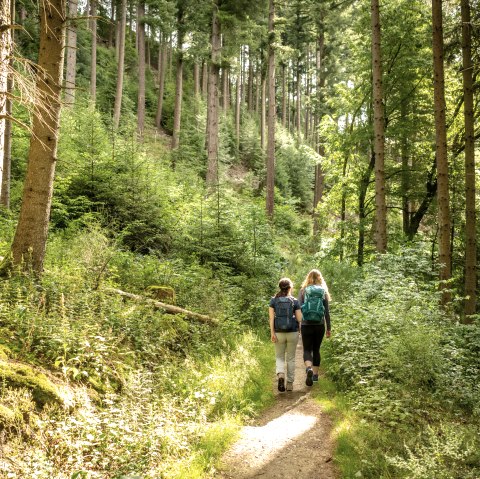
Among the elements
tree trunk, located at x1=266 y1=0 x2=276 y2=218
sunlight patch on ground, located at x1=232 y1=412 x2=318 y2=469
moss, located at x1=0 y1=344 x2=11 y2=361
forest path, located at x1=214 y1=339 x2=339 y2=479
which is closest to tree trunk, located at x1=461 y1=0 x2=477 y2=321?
forest path, located at x1=214 y1=339 x2=339 y2=479

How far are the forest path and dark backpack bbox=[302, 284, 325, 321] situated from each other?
1553 mm

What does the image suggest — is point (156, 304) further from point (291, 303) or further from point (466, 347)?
point (466, 347)

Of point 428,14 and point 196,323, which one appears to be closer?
point 196,323

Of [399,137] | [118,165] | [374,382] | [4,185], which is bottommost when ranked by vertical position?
[374,382]

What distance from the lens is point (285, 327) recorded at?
7266 mm

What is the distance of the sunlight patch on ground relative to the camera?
498cm

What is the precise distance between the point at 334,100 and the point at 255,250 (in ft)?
27.4

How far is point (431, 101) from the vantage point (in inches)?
569

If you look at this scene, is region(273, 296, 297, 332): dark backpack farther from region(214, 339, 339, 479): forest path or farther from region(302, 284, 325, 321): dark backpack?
region(214, 339, 339, 479): forest path

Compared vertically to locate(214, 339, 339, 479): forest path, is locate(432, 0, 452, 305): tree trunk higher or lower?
higher

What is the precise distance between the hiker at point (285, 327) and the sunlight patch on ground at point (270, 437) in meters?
1.11

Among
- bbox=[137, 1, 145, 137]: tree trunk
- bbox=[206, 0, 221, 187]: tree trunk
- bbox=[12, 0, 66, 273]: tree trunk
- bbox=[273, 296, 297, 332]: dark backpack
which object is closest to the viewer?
bbox=[12, 0, 66, 273]: tree trunk

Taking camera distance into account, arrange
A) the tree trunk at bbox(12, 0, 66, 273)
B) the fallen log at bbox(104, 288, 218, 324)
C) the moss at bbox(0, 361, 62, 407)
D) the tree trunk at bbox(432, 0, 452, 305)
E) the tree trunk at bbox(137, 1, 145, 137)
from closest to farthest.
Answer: the moss at bbox(0, 361, 62, 407) < the tree trunk at bbox(12, 0, 66, 273) < the fallen log at bbox(104, 288, 218, 324) < the tree trunk at bbox(432, 0, 452, 305) < the tree trunk at bbox(137, 1, 145, 137)

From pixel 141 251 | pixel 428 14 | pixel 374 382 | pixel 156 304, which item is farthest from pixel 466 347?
pixel 428 14
